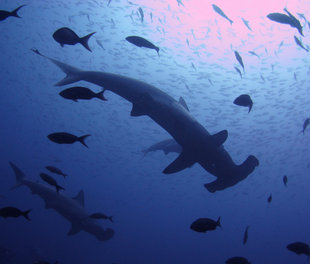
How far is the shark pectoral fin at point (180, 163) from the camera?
13.1 ft

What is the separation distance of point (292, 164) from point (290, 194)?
27.6 metres

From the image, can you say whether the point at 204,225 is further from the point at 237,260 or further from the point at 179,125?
the point at 179,125

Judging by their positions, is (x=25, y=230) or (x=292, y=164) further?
(x=25, y=230)

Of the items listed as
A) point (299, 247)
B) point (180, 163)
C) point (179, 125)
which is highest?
point (179, 125)

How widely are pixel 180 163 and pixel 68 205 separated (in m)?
6.07

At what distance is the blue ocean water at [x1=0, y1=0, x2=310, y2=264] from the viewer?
1884cm

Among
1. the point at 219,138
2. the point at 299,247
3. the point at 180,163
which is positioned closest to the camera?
the point at 219,138

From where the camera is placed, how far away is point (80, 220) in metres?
8.87

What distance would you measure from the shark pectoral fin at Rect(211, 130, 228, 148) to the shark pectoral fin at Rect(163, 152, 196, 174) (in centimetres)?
56

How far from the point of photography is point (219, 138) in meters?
3.56

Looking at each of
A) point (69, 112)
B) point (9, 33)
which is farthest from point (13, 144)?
point (9, 33)

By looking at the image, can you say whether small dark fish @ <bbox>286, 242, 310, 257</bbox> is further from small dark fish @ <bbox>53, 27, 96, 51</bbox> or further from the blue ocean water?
the blue ocean water

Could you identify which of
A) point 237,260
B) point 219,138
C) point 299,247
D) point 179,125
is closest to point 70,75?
point 179,125

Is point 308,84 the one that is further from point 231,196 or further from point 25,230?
point 25,230
